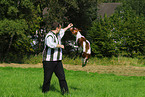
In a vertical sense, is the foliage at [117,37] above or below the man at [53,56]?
above

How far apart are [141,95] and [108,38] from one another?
13.6m

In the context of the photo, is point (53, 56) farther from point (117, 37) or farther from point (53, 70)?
point (117, 37)

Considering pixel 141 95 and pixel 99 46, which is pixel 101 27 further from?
pixel 141 95

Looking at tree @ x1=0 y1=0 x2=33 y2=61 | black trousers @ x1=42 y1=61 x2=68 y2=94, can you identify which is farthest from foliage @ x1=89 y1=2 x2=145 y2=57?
black trousers @ x1=42 y1=61 x2=68 y2=94

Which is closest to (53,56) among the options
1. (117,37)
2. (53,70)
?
(53,70)

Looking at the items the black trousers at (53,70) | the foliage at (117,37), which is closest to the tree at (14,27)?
the foliage at (117,37)

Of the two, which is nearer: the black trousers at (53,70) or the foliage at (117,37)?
the black trousers at (53,70)

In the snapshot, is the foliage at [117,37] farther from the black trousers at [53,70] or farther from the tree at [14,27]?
the black trousers at [53,70]

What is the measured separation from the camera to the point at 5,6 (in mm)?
17516

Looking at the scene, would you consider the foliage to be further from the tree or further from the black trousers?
the black trousers

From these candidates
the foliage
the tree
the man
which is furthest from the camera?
A: the foliage

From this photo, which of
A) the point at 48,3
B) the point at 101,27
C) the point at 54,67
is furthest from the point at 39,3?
the point at 54,67

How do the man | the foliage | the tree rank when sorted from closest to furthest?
1. the man
2. the tree
3. the foliage

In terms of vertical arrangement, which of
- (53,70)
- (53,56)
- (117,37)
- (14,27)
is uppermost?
(14,27)
